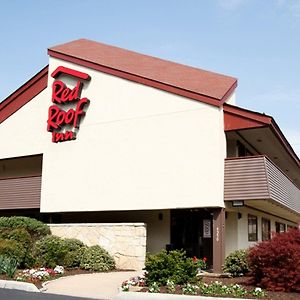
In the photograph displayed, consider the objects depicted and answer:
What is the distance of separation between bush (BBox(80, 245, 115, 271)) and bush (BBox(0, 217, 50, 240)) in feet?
7.68

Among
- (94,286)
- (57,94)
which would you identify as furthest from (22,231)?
(57,94)

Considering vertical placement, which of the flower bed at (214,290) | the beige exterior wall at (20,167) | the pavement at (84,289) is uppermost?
the beige exterior wall at (20,167)

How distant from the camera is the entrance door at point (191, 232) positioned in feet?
68.9

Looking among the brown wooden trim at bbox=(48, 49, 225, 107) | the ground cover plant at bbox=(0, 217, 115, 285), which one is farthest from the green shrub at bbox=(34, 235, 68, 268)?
the brown wooden trim at bbox=(48, 49, 225, 107)

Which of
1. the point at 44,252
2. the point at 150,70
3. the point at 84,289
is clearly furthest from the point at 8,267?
the point at 150,70

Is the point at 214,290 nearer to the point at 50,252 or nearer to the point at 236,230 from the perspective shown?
the point at 50,252

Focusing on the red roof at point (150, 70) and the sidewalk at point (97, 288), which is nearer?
the sidewalk at point (97, 288)

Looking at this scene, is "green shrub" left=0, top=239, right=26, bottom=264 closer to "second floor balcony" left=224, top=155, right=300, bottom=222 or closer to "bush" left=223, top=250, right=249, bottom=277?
"bush" left=223, top=250, right=249, bottom=277

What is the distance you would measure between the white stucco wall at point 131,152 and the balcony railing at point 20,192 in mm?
737

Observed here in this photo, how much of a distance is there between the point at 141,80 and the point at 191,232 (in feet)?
22.9

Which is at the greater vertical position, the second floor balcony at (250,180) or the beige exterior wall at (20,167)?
the beige exterior wall at (20,167)

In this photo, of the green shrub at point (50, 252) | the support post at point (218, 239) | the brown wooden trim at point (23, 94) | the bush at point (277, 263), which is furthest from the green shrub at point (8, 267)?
the brown wooden trim at point (23, 94)

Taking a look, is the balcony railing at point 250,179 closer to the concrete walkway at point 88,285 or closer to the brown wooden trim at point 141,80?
the brown wooden trim at point 141,80

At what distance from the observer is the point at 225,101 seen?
18984 millimetres
